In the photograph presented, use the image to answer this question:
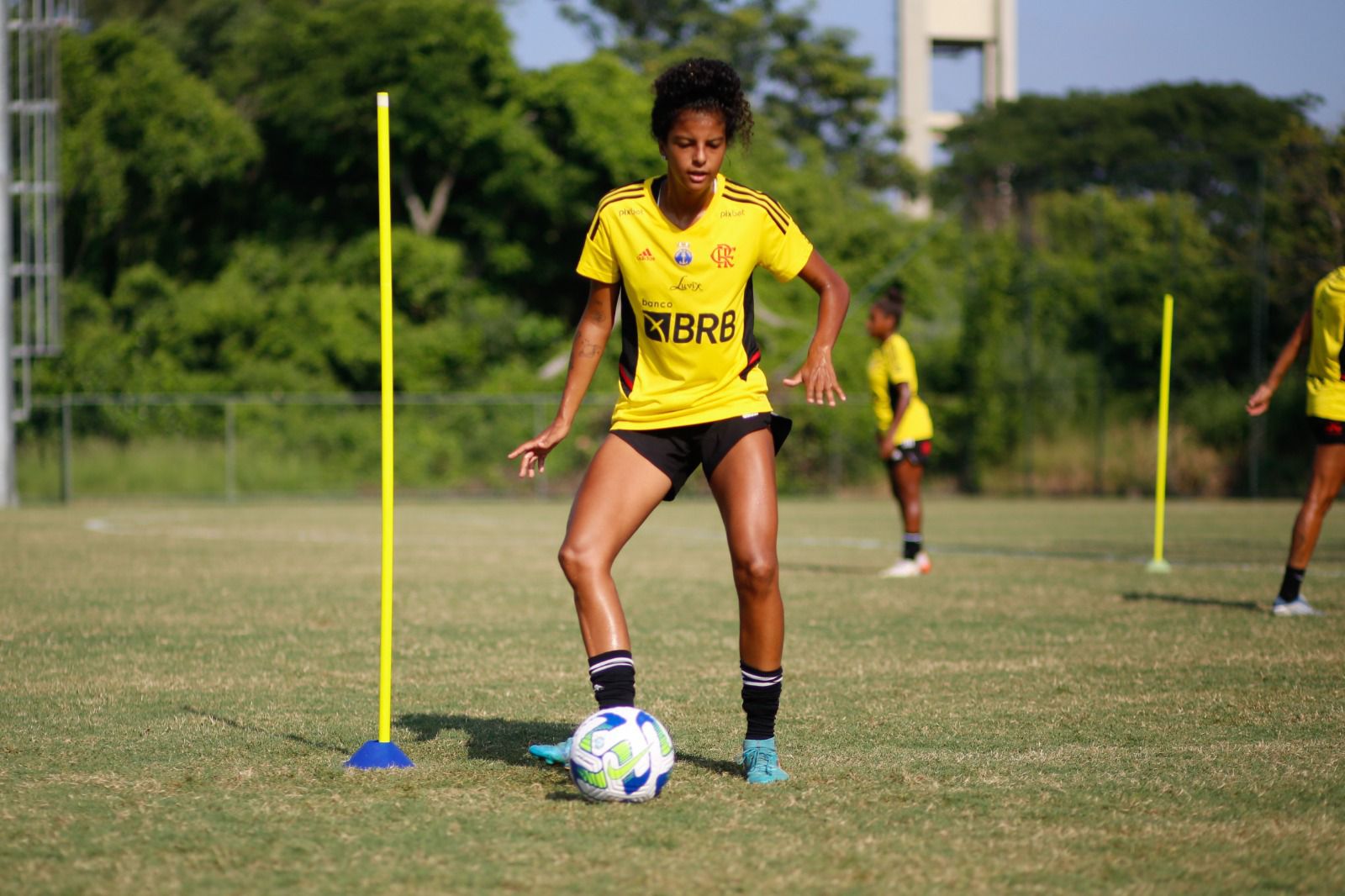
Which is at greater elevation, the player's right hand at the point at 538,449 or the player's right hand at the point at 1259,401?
the player's right hand at the point at 1259,401

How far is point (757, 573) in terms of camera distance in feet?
16.4

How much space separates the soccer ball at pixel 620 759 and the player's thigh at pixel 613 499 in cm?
58

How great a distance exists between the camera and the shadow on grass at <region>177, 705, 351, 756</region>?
568 centimetres

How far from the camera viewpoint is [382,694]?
5.20 meters

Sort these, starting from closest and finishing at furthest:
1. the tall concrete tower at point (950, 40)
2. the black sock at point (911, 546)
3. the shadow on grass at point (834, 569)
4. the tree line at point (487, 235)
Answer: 1. the black sock at point (911, 546)
2. the shadow on grass at point (834, 569)
3. the tree line at point (487, 235)
4. the tall concrete tower at point (950, 40)

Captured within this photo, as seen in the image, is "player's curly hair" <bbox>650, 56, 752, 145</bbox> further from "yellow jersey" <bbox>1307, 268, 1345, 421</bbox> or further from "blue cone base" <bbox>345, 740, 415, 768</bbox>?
"yellow jersey" <bbox>1307, 268, 1345, 421</bbox>

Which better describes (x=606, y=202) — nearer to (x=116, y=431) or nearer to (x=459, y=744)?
→ (x=459, y=744)

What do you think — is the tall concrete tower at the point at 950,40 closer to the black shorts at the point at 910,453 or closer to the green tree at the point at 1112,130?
the green tree at the point at 1112,130

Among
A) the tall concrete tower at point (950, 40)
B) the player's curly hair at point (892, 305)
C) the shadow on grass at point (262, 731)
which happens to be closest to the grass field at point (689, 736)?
the shadow on grass at point (262, 731)

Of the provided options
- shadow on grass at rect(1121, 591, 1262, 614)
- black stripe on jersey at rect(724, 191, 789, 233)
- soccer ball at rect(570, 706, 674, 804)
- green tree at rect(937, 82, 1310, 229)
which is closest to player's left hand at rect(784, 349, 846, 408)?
black stripe on jersey at rect(724, 191, 789, 233)

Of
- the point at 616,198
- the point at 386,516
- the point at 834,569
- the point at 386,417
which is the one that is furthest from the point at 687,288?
the point at 834,569

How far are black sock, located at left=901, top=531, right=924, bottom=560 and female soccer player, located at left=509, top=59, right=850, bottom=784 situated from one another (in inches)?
329

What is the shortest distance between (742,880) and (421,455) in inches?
1144

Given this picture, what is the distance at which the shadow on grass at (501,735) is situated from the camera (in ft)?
17.9
